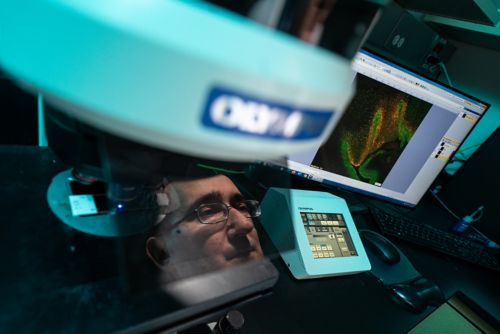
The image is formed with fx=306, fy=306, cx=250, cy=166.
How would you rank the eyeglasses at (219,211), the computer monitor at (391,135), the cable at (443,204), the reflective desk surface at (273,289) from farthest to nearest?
the cable at (443,204)
the computer monitor at (391,135)
the eyeglasses at (219,211)
the reflective desk surface at (273,289)

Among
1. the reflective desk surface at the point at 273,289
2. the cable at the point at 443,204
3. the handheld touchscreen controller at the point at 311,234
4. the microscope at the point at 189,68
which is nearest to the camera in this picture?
the microscope at the point at 189,68

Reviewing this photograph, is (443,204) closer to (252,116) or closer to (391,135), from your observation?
(391,135)

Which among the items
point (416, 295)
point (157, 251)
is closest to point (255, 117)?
point (157, 251)

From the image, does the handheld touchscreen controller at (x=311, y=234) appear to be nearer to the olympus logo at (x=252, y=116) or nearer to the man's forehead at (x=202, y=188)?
the man's forehead at (x=202, y=188)

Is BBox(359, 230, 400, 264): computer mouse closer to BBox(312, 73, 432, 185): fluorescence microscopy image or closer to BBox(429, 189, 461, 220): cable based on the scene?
BBox(312, 73, 432, 185): fluorescence microscopy image

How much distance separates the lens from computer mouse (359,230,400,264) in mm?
835

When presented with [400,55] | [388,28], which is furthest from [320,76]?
[400,55]

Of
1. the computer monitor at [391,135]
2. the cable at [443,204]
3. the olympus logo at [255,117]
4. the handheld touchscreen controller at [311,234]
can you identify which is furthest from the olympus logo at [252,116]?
the cable at [443,204]

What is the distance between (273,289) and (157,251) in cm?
30

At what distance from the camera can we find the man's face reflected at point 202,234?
1.41 ft

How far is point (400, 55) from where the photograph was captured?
1257 millimetres

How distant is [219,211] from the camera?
1.75ft

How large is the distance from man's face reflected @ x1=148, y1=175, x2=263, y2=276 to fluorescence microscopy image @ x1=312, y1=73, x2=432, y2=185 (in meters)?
0.38

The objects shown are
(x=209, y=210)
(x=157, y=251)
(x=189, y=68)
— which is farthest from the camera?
(x=209, y=210)
